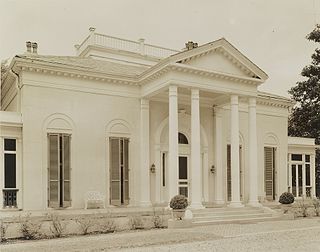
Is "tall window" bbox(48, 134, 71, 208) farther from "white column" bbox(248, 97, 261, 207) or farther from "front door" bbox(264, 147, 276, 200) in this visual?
"front door" bbox(264, 147, 276, 200)

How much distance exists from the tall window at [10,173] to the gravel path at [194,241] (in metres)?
4.73

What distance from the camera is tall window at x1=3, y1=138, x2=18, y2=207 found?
1591 centimetres

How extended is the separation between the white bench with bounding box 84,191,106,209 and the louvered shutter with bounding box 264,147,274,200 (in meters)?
10.2

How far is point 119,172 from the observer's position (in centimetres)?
1850

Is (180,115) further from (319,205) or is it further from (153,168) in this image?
(319,205)

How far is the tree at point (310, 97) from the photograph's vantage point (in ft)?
98.7

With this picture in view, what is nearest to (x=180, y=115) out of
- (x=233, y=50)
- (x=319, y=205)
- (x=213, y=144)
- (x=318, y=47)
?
(x=213, y=144)

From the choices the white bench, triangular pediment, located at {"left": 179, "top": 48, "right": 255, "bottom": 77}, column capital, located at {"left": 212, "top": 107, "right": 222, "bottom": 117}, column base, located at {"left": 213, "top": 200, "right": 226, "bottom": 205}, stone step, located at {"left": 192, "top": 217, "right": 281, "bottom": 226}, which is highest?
triangular pediment, located at {"left": 179, "top": 48, "right": 255, "bottom": 77}

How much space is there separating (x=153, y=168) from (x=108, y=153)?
2.38 metres

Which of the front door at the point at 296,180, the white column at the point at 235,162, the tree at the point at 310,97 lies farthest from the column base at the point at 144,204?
the tree at the point at 310,97

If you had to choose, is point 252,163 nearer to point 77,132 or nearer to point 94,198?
point 94,198

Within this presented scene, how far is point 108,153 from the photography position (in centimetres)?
1827

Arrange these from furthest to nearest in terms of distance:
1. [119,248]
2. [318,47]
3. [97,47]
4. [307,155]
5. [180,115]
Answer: [318,47]
[307,155]
[97,47]
[180,115]
[119,248]

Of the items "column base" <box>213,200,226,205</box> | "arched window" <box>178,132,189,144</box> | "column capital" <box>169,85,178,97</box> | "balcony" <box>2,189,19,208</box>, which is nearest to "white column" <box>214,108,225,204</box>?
"column base" <box>213,200,226,205</box>
